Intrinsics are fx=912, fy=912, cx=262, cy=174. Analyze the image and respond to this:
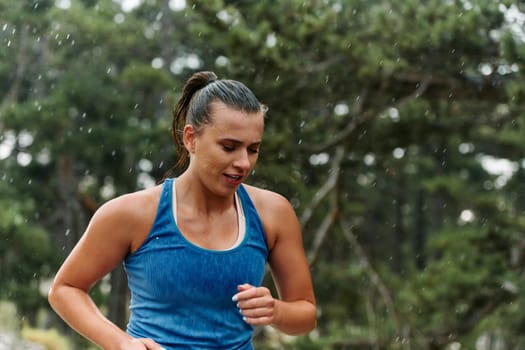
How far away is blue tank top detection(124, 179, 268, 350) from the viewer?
202cm

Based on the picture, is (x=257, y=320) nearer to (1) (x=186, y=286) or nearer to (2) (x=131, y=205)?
(1) (x=186, y=286)

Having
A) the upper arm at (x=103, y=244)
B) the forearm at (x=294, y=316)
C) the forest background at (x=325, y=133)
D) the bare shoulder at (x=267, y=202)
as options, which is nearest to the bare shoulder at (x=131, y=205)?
the upper arm at (x=103, y=244)

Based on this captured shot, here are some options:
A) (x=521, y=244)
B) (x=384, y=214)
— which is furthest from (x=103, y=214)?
(x=384, y=214)

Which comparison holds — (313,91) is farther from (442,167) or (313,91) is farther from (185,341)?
(442,167)

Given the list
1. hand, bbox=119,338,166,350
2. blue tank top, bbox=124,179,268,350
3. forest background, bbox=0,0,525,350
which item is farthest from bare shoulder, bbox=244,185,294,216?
forest background, bbox=0,0,525,350

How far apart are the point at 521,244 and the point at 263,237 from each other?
721 cm

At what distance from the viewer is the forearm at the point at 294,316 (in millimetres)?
2111

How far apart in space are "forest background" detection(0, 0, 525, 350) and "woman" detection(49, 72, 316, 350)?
186 inches

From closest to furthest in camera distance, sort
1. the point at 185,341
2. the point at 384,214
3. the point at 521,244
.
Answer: the point at 185,341 → the point at 521,244 → the point at 384,214

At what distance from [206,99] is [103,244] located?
0.41m

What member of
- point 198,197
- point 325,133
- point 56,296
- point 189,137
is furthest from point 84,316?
point 325,133

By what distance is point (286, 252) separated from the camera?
2.20 m

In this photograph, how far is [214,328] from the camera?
2.05 metres

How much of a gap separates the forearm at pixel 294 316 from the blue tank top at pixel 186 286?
83mm
